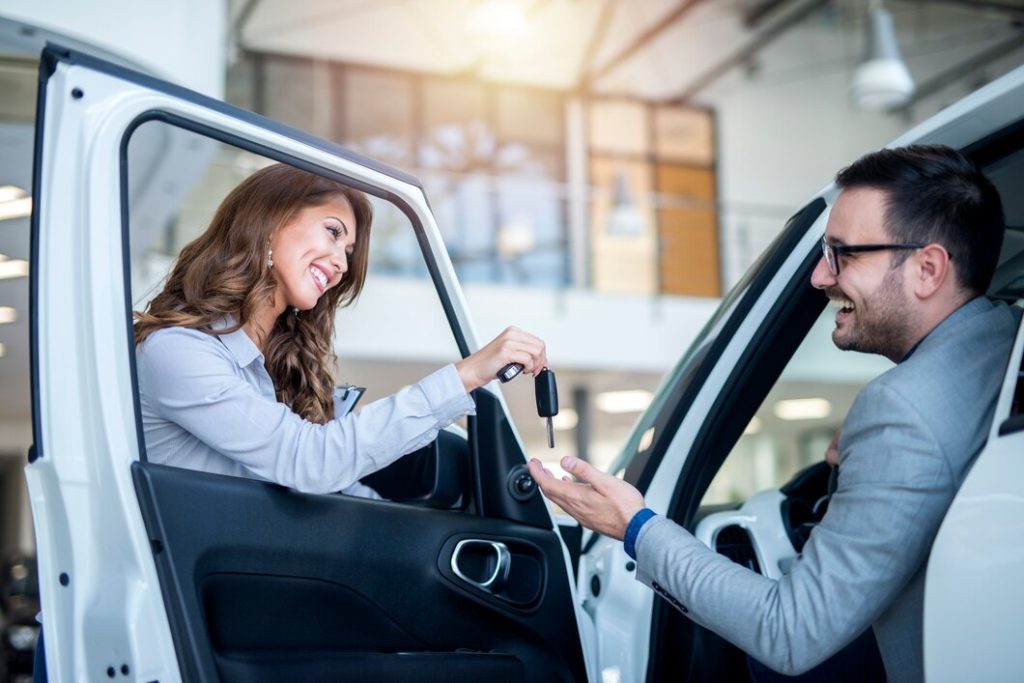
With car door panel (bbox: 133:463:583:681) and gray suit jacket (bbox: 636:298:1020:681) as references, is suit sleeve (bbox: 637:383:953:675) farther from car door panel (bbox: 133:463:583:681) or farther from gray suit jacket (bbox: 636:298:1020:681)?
car door panel (bbox: 133:463:583:681)

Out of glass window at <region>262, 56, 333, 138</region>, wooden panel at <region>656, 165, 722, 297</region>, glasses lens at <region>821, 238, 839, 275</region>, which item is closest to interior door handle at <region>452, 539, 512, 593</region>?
glasses lens at <region>821, 238, 839, 275</region>

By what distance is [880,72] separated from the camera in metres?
7.36

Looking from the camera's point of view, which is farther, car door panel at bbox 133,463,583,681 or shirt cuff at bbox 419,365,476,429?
shirt cuff at bbox 419,365,476,429

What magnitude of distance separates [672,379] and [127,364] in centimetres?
121

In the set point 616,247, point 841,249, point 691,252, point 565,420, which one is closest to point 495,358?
point 841,249

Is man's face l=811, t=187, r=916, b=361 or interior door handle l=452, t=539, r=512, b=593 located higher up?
man's face l=811, t=187, r=916, b=361

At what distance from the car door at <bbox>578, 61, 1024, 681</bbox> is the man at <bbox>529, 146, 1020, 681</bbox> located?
0.29 m

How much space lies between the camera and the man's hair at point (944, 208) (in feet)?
4.58

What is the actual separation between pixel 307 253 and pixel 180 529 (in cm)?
52

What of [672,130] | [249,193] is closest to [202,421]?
[249,193]

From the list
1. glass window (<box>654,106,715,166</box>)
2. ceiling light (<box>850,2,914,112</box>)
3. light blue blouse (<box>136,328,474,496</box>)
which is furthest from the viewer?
glass window (<box>654,106,715,166</box>)

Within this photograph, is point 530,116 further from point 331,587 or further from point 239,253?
point 331,587

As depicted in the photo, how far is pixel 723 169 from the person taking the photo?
14.4 metres

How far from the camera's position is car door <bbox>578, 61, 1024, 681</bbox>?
1789 mm
